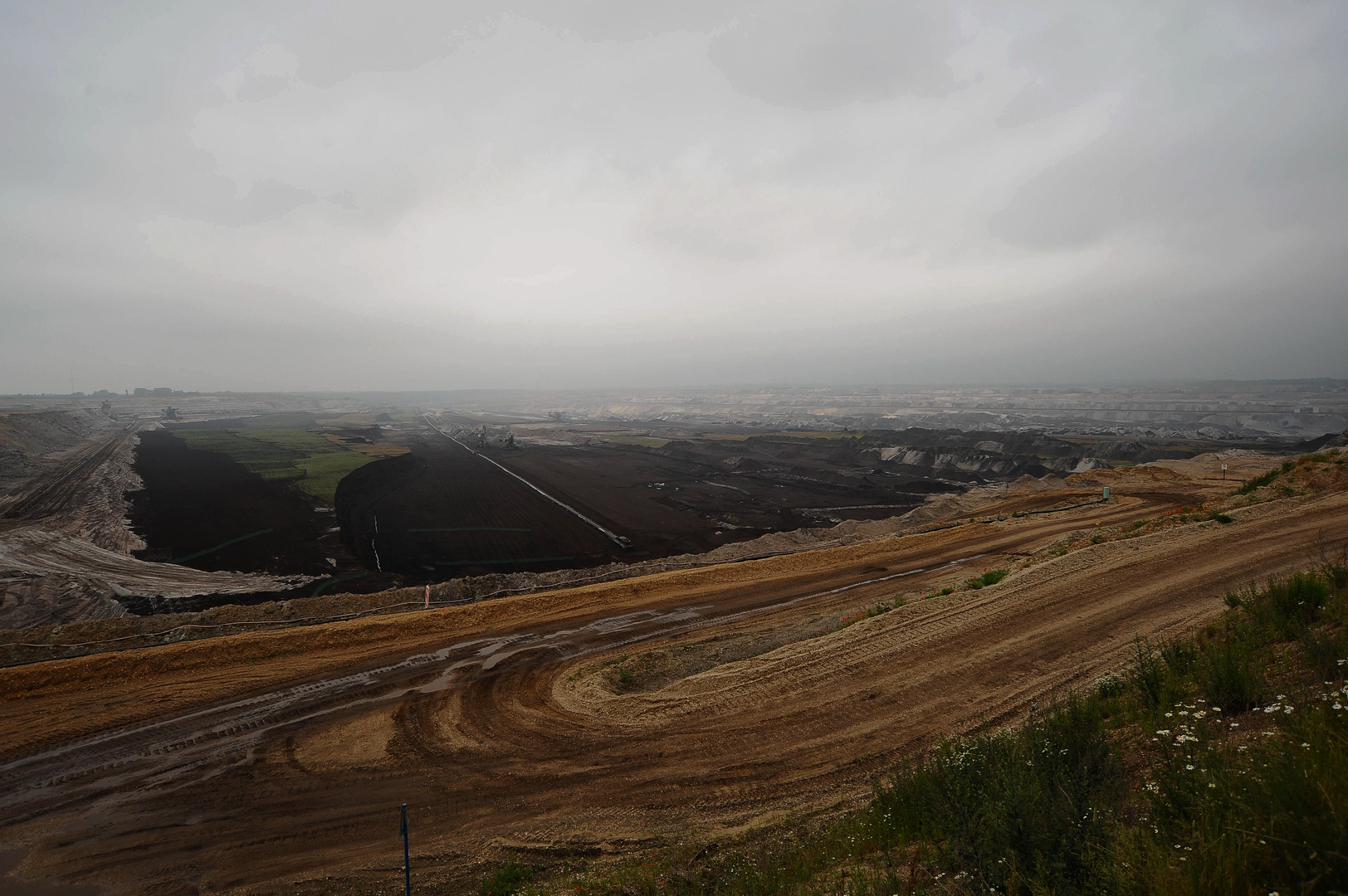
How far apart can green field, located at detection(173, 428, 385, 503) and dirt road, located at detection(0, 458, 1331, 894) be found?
2941cm

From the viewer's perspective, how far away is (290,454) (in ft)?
197

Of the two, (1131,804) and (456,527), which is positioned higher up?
(1131,804)

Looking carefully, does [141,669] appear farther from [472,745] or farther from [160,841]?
[472,745]

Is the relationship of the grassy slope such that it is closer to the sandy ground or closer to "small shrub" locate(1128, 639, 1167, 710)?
"small shrub" locate(1128, 639, 1167, 710)

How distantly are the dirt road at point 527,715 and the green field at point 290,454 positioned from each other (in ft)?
96.5

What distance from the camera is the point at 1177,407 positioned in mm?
Result: 120750

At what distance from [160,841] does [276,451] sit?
6844 centimetres

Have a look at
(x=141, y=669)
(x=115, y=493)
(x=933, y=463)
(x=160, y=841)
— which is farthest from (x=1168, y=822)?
(x=933, y=463)

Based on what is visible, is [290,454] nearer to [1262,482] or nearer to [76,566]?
[76,566]

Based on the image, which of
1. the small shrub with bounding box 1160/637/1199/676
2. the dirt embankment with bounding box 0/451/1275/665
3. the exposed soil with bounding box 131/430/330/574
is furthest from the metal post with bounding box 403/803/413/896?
the exposed soil with bounding box 131/430/330/574

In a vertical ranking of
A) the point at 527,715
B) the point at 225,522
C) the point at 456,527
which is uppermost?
the point at 225,522

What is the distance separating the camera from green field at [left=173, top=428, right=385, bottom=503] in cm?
4494

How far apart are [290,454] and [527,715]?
2556 inches

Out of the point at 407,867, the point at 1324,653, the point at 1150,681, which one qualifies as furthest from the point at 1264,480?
the point at 407,867
